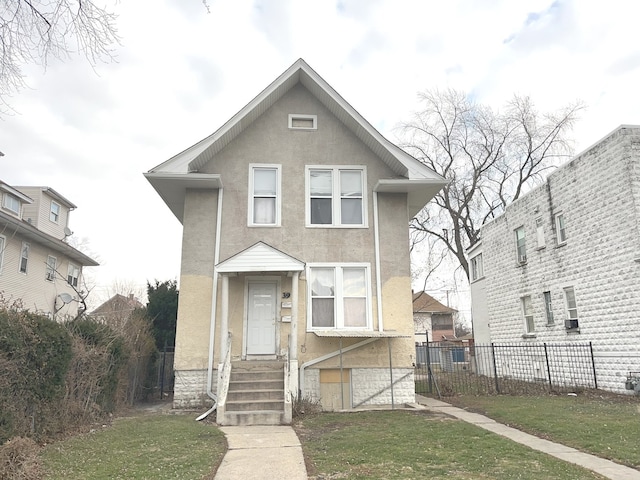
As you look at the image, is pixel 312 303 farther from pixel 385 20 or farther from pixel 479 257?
pixel 479 257

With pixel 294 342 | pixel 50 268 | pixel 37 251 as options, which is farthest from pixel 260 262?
pixel 50 268

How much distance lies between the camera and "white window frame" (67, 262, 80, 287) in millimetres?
25688

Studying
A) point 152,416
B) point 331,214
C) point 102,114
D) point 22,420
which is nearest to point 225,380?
point 152,416

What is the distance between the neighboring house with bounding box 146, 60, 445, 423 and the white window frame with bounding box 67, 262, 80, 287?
1480cm

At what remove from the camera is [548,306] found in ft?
57.7

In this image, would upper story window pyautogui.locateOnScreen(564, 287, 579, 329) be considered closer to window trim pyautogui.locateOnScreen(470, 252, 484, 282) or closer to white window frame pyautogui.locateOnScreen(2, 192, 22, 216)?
window trim pyautogui.locateOnScreen(470, 252, 484, 282)

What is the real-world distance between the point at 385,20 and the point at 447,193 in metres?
25.0

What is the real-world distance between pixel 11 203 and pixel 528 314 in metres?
22.5

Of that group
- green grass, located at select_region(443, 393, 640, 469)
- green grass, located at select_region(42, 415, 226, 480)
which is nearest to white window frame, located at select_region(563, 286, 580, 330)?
green grass, located at select_region(443, 393, 640, 469)

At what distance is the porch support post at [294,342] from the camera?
37.3 feet

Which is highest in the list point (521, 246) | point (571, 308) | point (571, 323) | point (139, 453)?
point (521, 246)

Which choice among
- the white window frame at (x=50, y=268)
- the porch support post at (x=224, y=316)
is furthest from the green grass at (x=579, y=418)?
the white window frame at (x=50, y=268)

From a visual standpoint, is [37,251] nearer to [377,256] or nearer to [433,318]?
[377,256]

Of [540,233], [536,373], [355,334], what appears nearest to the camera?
[355,334]
